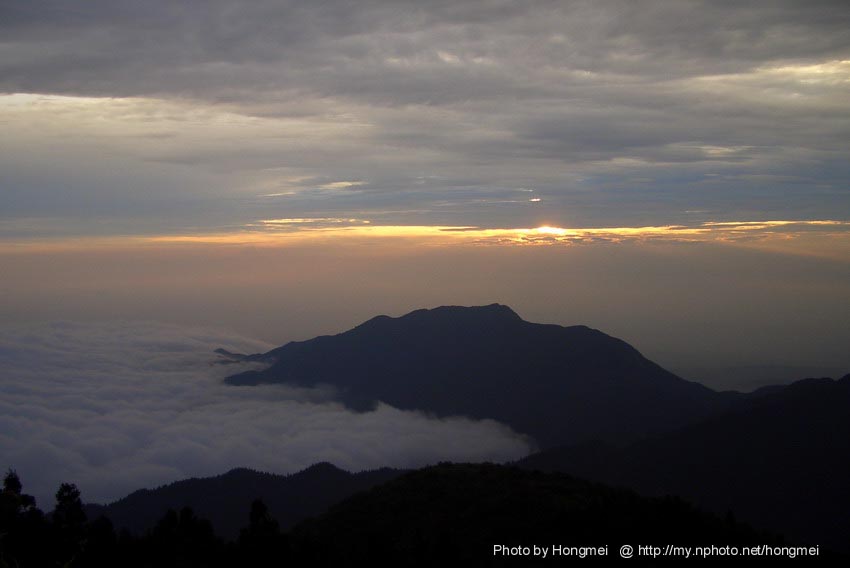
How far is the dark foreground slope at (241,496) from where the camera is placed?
121062 millimetres

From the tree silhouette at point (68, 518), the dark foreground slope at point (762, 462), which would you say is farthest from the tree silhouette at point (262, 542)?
the dark foreground slope at point (762, 462)

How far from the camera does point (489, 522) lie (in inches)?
2036

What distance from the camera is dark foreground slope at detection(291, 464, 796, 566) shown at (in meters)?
42.1

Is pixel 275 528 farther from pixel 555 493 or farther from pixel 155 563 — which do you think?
pixel 555 493

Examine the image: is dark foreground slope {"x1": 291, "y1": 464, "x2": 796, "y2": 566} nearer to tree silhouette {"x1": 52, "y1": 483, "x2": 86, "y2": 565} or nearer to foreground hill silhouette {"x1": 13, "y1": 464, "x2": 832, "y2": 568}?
foreground hill silhouette {"x1": 13, "y1": 464, "x2": 832, "y2": 568}

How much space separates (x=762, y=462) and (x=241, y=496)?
97.2 meters

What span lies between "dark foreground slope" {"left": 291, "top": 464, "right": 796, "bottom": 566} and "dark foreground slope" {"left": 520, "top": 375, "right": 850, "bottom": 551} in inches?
2536

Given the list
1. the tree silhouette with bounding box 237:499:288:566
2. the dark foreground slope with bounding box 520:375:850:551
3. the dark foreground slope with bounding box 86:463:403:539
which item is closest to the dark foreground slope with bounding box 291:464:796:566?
the tree silhouette with bounding box 237:499:288:566

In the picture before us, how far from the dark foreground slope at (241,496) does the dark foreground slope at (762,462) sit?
37.5 meters

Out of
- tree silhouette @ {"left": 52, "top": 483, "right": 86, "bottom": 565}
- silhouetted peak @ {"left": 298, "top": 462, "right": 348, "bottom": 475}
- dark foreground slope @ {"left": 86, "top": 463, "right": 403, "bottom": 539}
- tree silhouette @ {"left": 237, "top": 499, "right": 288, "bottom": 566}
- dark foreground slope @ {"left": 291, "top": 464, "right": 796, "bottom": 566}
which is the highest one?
tree silhouette @ {"left": 52, "top": 483, "right": 86, "bottom": 565}

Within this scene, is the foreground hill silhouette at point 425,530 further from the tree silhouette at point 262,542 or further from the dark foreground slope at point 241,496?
the dark foreground slope at point 241,496

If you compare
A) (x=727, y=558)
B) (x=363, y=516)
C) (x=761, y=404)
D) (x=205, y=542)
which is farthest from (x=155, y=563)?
(x=761, y=404)

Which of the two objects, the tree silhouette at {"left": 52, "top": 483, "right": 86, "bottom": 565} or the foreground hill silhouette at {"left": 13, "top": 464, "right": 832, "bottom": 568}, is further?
the foreground hill silhouette at {"left": 13, "top": 464, "right": 832, "bottom": 568}

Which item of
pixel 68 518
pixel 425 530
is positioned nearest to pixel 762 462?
pixel 425 530
